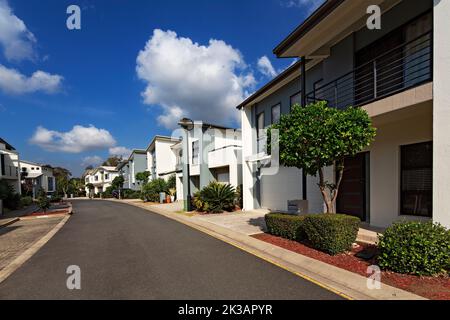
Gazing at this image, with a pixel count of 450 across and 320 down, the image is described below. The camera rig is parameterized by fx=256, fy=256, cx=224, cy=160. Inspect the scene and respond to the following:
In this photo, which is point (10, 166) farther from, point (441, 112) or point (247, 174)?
point (441, 112)

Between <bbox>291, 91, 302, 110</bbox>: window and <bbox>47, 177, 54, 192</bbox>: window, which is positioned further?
<bbox>47, 177, 54, 192</bbox>: window

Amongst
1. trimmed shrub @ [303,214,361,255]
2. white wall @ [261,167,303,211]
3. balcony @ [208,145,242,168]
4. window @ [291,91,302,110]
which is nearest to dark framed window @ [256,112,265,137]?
white wall @ [261,167,303,211]

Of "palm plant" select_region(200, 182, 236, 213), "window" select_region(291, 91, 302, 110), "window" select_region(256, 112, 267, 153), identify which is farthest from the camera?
"palm plant" select_region(200, 182, 236, 213)

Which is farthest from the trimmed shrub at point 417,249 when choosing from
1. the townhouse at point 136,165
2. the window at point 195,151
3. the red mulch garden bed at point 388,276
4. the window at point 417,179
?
the townhouse at point 136,165

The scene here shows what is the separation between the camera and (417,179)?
281 inches

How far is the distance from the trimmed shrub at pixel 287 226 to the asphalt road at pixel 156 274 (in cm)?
160

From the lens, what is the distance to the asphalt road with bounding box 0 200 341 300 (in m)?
4.13

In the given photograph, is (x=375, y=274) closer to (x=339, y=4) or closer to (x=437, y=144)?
(x=437, y=144)

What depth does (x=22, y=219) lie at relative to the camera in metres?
15.0

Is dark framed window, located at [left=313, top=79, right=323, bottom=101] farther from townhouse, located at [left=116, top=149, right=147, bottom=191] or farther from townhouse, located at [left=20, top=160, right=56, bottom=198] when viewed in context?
townhouse, located at [left=20, top=160, right=56, bottom=198]

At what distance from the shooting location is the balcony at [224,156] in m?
17.2

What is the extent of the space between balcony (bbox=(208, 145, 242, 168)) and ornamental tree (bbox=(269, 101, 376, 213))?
10722 mm

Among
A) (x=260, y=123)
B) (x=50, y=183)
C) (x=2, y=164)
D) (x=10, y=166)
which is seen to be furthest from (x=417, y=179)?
(x=50, y=183)
